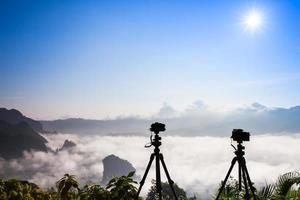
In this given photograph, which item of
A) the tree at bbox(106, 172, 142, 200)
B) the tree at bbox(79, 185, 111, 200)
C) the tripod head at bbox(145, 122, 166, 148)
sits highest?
the tripod head at bbox(145, 122, 166, 148)

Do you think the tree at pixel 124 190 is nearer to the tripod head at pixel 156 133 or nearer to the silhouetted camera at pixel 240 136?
the tripod head at pixel 156 133

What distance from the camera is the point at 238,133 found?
23.6 ft

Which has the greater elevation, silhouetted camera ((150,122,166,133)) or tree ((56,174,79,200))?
silhouetted camera ((150,122,166,133))

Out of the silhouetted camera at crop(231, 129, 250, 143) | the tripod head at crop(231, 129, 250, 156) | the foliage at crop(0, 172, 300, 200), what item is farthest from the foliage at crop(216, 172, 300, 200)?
the silhouetted camera at crop(231, 129, 250, 143)

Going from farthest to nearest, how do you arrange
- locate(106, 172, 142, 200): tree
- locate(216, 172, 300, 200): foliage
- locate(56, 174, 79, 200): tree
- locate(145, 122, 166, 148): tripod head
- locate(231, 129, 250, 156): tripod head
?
locate(216, 172, 300, 200): foliage → locate(56, 174, 79, 200): tree → locate(106, 172, 142, 200): tree → locate(145, 122, 166, 148): tripod head → locate(231, 129, 250, 156): tripod head

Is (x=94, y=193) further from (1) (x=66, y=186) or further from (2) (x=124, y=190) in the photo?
(2) (x=124, y=190)

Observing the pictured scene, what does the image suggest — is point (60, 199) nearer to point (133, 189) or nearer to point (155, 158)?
point (133, 189)

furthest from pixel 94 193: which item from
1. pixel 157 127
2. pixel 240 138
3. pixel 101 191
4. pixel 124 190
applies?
pixel 240 138

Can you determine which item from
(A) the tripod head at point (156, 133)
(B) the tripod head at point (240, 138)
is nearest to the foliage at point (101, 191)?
(A) the tripod head at point (156, 133)

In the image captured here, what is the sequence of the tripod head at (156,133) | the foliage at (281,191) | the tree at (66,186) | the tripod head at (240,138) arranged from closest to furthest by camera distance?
the tripod head at (240,138) → the tripod head at (156,133) → the tree at (66,186) → the foliage at (281,191)

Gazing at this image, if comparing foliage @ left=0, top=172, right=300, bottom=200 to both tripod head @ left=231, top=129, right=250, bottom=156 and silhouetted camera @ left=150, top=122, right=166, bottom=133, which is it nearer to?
silhouetted camera @ left=150, top=122, right=166, bottom=133

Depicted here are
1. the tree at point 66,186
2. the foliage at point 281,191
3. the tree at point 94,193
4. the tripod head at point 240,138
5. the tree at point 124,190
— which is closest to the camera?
the tripod head at point 240,138

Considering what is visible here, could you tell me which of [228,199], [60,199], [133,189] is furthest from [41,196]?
[228,199]

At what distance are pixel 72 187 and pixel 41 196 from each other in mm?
805
